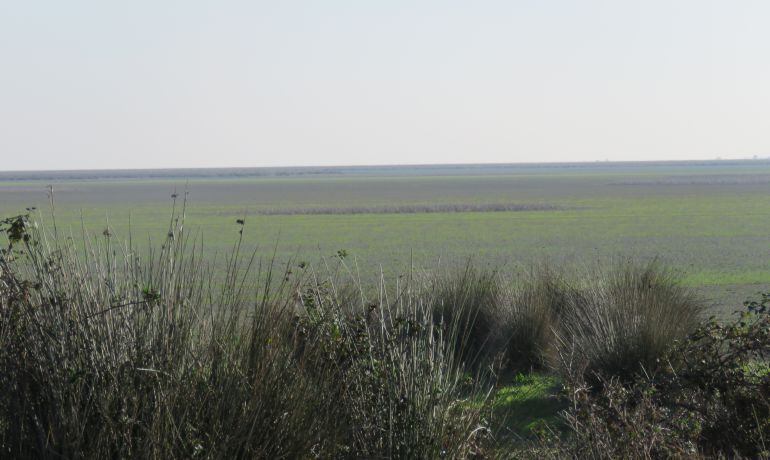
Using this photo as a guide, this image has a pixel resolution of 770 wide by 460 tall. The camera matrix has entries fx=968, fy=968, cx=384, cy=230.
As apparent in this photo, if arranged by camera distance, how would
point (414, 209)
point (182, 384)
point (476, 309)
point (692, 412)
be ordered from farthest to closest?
point (414, 209)
point (476, 309)
point (692, 412)
point (182, 384)

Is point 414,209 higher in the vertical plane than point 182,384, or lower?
lower

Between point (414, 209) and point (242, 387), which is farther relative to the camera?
point (414, 209)

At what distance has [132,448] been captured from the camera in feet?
12.5

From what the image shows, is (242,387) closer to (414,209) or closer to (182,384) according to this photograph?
(182,384)

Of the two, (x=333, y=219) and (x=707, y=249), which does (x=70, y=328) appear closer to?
(x=707, y=249)

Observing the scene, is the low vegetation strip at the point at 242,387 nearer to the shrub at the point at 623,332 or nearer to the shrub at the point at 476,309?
the shrub at the point at 623,332

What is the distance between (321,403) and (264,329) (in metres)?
0.41

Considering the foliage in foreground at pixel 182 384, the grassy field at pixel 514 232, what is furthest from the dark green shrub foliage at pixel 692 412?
the grassy field at pixel 514 232

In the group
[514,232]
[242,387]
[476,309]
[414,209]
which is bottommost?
[414,209]

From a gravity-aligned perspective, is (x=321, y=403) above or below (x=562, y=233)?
above

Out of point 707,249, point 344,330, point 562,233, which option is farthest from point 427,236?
point 344,330

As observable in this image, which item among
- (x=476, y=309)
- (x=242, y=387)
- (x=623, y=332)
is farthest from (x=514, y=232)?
(x=242, y=387)

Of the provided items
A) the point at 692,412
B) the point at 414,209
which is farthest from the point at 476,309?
the point at 414,209

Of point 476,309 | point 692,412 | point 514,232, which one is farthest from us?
point 514,232
